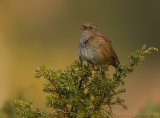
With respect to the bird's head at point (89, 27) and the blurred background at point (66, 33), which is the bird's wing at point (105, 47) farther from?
the blurred background at point (66, 33)

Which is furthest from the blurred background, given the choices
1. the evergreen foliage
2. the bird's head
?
the evergreen foliage

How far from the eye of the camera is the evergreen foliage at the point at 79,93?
4.57 meters

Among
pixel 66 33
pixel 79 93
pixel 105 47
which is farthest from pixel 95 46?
pixel 66 33

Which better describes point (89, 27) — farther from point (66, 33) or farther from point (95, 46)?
point (66, 33)

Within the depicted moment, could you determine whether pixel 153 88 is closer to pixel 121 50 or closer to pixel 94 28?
pixel 121 50

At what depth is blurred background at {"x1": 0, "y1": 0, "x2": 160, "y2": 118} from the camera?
937 inches

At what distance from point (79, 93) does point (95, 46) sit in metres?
2.03

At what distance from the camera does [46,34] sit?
2889cm

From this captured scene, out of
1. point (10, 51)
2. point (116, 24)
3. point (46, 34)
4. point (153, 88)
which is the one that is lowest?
point (153, 88)

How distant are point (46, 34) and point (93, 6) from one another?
5.30 m

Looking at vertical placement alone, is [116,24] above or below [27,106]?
above

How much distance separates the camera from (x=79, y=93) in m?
4.66

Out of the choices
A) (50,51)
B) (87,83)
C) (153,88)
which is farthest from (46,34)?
(87,83)

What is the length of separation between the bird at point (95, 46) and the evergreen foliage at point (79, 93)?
154cm
